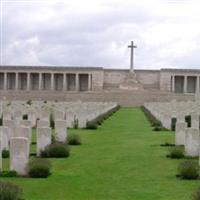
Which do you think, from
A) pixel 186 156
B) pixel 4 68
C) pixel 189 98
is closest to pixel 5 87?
pixel 4 68

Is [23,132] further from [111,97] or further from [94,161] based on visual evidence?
[111,97]

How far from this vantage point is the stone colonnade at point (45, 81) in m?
99.0

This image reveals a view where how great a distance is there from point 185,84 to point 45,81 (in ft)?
68.9

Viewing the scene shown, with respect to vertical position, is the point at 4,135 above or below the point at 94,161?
above

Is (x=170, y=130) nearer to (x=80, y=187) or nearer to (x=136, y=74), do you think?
(x=80, y=187)

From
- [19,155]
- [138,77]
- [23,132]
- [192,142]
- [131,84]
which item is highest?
[138,77]

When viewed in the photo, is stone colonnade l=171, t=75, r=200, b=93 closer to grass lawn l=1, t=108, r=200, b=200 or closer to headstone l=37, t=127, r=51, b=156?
grass lawn l=1, t=108, r=200, b=200

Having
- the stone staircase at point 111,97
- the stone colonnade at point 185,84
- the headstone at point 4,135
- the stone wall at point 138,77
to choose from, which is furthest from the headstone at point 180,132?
the stone colonnade at point 185,84

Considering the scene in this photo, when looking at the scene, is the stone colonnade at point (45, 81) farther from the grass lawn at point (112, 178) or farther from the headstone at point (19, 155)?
the headstone at point (19, 155)

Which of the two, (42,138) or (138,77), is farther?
(138,77)

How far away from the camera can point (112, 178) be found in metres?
13.1

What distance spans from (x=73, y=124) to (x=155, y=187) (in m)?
17.2

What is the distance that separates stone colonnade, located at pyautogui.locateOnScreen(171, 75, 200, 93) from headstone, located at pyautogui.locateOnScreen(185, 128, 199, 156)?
81.1 m

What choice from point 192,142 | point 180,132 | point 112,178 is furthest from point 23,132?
point 180,132
